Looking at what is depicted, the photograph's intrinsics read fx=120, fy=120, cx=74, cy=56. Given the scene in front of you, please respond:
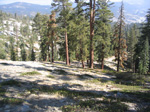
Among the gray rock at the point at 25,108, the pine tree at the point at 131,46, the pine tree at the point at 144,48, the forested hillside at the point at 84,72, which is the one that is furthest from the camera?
the pine tree at the point at 131,46

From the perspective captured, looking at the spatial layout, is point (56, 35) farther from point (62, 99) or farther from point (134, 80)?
point (62, 99)

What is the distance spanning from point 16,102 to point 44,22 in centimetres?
2987

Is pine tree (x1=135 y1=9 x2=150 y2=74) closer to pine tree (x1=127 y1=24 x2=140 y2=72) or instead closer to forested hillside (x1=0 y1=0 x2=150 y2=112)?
forested hillside (x1=0 y1=0 x2=150 y2=112)

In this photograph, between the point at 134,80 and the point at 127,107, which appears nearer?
the point at 127,107

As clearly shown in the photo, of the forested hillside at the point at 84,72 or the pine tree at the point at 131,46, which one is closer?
the forested hillside at the point at 84,72

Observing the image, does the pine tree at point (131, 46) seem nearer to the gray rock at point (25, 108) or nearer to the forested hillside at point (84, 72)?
the forested hillside at point (84, 72)

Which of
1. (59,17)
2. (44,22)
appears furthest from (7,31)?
(59,17)

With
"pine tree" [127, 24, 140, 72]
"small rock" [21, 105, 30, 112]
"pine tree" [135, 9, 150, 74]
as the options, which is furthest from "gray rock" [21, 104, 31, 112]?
"pine tree" [127, 24, 140, 72]

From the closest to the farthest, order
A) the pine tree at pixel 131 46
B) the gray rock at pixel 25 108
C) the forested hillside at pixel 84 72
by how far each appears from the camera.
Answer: the gray rock at pixel 25 108 < the forested hillside at pixel 84 72 < the pine tree at pixel 131 46

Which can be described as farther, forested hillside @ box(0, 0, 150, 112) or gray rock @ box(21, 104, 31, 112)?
forested hillside @ box(0, 0, 150, 112)

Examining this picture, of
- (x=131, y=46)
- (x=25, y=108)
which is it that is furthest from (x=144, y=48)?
(x=25, y=108)

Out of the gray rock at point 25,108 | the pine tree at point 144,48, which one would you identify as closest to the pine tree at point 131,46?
the pine tree at point 144,48

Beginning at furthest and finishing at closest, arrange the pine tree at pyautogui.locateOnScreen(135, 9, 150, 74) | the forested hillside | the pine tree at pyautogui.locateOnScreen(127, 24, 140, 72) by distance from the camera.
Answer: the pine tree at pyautogui.locateOnScreen(127, 24, 140, 72), the pine tree at pyautogui.locateOnScreen(135, 9, 150, 74), the forested hillside

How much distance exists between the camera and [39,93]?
6.45m
